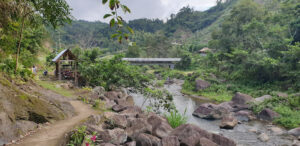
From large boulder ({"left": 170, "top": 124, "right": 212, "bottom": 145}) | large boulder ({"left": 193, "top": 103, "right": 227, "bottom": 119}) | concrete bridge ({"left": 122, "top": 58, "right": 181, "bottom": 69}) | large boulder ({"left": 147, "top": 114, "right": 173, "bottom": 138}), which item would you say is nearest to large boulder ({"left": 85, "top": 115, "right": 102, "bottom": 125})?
large boulder ({"left": 147, "top": 114, "right": 173, "bottom": 138})

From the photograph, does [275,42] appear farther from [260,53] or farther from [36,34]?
[36,34]

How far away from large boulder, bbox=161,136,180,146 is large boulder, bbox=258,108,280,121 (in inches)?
394

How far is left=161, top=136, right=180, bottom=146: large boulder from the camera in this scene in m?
6.25

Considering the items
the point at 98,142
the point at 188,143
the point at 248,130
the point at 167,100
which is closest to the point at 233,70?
the point at 248,130

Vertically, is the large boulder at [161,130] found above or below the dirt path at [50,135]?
below

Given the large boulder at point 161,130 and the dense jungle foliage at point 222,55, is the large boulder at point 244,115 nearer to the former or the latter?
the dense jungle foliage at point 222,55

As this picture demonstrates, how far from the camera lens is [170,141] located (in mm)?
6395

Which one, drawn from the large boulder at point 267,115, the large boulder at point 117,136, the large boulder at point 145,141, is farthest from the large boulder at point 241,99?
the large boulder at point 117,136

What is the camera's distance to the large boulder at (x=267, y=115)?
44.6ft

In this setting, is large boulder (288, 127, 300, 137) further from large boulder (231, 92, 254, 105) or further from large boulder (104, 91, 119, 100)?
large boulder (104, 91, 119, 100)

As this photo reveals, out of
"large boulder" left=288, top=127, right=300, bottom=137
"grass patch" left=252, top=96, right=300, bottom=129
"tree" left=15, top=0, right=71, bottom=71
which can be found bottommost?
"large boulder" left=288, top=127, right=300, bottom=137

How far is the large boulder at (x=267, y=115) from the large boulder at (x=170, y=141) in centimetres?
1000

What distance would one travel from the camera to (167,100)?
1173 centimetres

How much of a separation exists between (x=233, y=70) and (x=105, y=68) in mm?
18563
